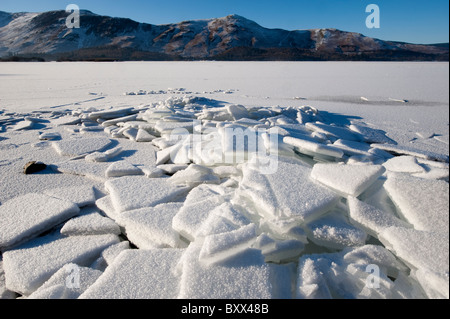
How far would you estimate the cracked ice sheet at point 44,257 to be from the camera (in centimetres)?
96

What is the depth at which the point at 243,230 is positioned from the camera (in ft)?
2.99

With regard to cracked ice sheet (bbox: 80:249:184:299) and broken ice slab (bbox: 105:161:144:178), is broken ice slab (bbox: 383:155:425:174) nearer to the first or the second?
cracked ice sheet (bbox: 80:249:184:299)

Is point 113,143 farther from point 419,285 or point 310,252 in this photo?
point 419,285

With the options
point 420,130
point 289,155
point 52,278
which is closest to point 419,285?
point 289,155

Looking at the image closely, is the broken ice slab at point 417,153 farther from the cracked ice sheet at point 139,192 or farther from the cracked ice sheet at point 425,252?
the cracked ice sheet at point 139,192

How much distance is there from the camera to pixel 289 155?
172cm

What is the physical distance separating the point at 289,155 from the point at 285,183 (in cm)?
45

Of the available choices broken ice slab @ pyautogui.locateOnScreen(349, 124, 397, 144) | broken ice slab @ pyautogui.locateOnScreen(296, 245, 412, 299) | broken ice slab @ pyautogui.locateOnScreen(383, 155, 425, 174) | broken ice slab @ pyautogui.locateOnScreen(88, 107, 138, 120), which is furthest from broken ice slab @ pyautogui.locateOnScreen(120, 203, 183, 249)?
broken ice slab @ pyautogui.locateOnScreen(88, 107, 138, 120)

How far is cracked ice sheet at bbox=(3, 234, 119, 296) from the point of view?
960 millimetres

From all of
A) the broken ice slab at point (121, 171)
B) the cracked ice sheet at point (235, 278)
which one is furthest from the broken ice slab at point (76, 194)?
the cracked ice sheet at point (235, 278)

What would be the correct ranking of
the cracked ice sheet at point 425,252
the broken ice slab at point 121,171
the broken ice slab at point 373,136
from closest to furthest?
the cracked ice sheet at point 425,252
the broken ice slab at point 121,171
the broken ice slab at point 373,136

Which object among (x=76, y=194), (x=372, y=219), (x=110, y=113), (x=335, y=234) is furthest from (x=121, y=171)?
(x=110, y=113)

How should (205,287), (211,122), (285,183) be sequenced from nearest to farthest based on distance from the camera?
(205,287)
(285,183)
(211,122)

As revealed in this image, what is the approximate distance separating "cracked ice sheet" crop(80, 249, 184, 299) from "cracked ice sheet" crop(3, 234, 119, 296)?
179 mm
